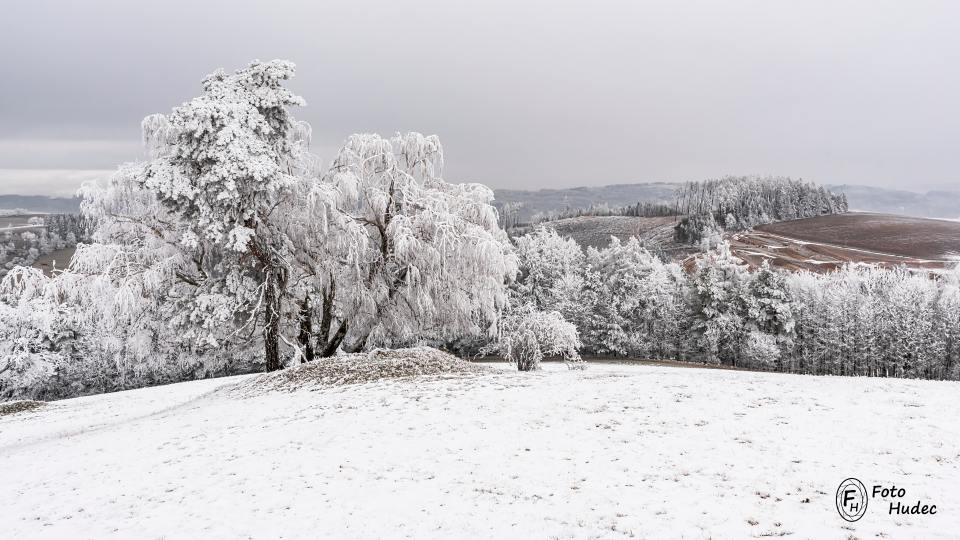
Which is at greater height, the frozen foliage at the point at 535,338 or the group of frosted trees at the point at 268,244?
the group of frosted trees at the point at 268,244

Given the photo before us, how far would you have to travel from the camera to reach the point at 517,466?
9117 mm

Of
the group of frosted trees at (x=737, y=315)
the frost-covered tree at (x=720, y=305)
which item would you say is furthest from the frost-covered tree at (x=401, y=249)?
the frost-covered tree at (x=720, y=305)

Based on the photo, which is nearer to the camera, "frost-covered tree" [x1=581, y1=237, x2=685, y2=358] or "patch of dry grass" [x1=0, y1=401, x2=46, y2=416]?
"patch of dry grass" [x1=0, y1=401, x2=46, y2=416]

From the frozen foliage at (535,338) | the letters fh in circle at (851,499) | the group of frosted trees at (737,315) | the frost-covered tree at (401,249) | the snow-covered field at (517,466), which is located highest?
the frost-covered tree at (401,249)

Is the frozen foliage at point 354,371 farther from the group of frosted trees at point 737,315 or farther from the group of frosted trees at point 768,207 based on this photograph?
the group of frosted trees at point 768,207

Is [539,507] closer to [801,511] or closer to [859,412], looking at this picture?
[801,511]

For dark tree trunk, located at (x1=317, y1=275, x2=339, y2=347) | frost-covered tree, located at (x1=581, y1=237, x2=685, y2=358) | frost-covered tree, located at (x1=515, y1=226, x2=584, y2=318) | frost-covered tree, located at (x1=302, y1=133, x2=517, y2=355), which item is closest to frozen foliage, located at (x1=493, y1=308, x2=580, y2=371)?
frost-covered tree, located at (x1=302, y1=133, x2=517, y2=355)

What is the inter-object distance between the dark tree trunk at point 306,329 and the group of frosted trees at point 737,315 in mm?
29234

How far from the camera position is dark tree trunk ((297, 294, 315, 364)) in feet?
73.7

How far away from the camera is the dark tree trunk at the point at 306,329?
885 inches

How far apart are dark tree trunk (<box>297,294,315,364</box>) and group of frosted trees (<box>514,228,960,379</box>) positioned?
1151 inches

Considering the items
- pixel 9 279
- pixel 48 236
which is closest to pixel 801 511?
pixel 9 279

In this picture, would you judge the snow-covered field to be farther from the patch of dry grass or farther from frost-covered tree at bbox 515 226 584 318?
frost-covered tree at bbox 515 226 584 318

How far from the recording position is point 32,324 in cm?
4188
